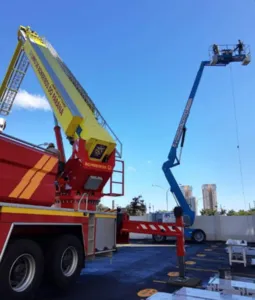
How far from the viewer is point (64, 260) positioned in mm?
6152

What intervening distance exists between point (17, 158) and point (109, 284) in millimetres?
3840

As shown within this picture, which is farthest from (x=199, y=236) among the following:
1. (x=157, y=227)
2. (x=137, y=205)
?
(x=137, y=205)

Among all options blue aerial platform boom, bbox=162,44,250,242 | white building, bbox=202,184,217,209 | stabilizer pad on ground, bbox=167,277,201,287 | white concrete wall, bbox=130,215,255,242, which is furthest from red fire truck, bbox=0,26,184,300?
white building, bbox=202,184,217,209

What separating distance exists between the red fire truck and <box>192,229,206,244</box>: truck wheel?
44.0ft

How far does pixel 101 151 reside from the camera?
7.39m

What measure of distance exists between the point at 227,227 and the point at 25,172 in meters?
19.7

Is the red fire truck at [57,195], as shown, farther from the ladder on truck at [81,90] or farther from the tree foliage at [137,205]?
the tree foliage at [137,205]

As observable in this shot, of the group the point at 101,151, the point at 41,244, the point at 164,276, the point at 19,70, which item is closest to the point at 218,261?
the point at 164,276

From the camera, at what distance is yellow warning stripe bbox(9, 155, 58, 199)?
525cm

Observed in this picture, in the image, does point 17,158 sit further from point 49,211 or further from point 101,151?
point 101,151

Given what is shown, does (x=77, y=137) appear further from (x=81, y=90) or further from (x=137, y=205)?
(x=137, y=205)

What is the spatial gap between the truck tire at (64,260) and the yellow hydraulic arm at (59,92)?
2.11 metres

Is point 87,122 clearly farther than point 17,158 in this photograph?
Yes

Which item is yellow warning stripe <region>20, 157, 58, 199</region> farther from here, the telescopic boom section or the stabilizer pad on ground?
the stabilizer pad on ground
